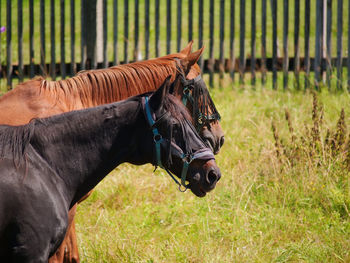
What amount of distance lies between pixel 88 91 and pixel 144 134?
1.13m

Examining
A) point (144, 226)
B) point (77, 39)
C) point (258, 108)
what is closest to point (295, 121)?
point (258, 108)

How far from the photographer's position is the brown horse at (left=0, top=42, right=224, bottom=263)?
12.1ft

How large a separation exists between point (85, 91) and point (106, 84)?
177 millimetres

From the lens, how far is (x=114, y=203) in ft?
16.9

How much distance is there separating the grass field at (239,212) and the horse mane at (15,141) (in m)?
1.67

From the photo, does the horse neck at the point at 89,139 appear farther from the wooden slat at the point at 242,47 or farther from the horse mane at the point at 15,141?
the wooden slat at the point at 242,47

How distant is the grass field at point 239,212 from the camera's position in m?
4.06

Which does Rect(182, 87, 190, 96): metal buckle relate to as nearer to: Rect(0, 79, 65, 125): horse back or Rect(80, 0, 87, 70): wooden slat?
Rect(0, 79, 65, 125): horse back

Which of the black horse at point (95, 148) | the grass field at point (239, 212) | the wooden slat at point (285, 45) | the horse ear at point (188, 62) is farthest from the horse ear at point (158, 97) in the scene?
the wooden slat at point (285, 45)

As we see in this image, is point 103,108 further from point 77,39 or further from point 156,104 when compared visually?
point 77,39

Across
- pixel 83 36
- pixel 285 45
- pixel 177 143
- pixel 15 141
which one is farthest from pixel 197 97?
pixel 83 36

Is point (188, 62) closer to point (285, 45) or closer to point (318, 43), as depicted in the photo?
point (285, 45)

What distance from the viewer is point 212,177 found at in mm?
2928

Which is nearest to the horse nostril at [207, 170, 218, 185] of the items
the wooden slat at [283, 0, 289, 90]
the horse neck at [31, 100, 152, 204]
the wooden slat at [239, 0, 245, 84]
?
the horse neck at [31, 100, 152, 204]
